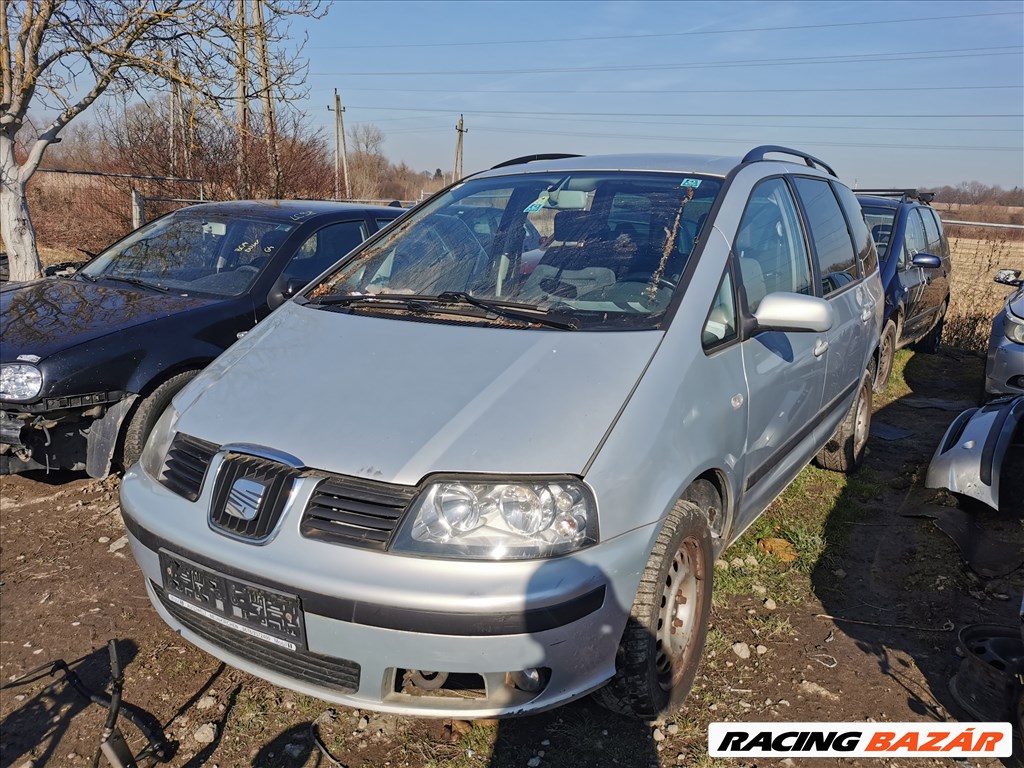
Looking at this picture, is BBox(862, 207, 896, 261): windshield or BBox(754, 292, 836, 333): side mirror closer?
BBox(754, 292, 836, 333): side mirror

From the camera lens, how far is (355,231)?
5.59 m

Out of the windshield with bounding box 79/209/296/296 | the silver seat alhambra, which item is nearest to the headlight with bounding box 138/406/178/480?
the silver seat alhambra

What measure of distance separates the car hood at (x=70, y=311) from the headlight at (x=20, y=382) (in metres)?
0.08

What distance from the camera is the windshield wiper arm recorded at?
2572 mm

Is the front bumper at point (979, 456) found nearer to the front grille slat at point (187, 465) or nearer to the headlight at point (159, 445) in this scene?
the front grille slat at point (187, 465)

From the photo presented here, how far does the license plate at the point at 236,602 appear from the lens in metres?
2.02

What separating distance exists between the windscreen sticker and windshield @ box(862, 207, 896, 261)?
5.22 m

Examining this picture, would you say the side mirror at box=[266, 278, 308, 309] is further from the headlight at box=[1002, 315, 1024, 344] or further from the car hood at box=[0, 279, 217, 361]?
the headlight at box=[1002, 315, 1024, 344]

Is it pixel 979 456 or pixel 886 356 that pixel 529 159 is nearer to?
pixel 979 456

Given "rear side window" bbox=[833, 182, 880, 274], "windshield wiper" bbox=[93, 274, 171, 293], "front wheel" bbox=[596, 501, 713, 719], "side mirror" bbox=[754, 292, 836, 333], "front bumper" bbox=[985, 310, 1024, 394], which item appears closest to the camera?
"front wheel" bbox=[596, 501, 713, 719]

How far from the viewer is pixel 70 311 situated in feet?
14.3

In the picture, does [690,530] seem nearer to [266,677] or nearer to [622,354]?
[622,354]

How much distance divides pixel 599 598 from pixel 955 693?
1522 mm

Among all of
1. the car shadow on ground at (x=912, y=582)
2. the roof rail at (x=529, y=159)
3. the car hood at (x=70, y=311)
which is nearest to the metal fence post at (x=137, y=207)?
the car hood at (x=70, y=311)
